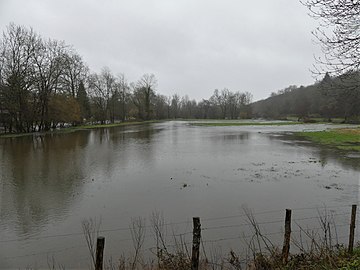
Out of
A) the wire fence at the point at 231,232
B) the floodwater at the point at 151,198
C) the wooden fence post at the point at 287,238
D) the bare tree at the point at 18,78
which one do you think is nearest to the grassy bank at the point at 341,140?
the floodwater at the point at 151,198

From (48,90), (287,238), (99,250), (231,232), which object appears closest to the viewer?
(99,250)

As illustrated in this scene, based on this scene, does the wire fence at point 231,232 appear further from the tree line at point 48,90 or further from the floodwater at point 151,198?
the tree line at point 48,90

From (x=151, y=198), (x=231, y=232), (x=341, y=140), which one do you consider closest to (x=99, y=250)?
(x=231, y=232)

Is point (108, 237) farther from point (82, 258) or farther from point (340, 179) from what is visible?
point (340, 179)

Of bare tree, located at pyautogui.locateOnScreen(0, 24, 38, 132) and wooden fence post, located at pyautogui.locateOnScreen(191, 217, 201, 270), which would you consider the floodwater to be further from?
bare tree, located at pyautogui.locateOnScreen(0, 24, 38, 132)

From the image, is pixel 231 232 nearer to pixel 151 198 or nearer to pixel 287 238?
pixel 287 238

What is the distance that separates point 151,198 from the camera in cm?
905

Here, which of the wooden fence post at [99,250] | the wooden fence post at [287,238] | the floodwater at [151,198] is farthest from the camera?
the floodwater at [151,198]

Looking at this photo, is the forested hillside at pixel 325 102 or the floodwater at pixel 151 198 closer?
the floodwater at pixel 151 198

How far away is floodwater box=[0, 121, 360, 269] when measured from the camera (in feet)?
20.0

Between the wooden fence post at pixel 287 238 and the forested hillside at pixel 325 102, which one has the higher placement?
the forested hillside at pixel 325 102

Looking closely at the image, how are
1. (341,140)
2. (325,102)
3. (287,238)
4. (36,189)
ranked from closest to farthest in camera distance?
(287,238)
(36,189)
(341,140)
(325,102)

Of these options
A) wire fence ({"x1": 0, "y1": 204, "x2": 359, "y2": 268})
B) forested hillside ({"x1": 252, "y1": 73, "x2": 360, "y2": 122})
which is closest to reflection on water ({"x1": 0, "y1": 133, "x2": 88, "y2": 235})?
wire fence ({"x1": 0, "y1": 204, "x2": 359, "y2": 268})

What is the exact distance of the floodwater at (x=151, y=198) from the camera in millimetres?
6086
